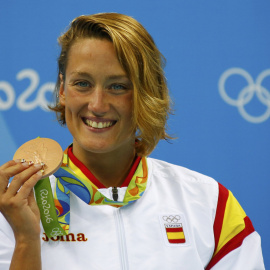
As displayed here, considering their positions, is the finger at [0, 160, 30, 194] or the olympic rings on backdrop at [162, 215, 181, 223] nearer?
the finger at [0, 160, 30, 194]

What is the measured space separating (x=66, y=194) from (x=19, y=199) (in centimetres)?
22

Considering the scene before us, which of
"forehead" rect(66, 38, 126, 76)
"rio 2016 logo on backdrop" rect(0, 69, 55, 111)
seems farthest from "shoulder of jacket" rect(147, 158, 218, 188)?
"rio 2016 logo on backdrop" rect(0, 69, 55, 111)

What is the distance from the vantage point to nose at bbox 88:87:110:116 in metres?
1.53

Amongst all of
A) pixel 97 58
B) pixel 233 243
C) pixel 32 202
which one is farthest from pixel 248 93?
pixel 32 202

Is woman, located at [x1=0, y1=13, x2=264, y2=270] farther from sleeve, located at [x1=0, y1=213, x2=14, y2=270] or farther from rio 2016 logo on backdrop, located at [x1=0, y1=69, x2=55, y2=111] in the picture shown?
rio 2016 logo on backdrop, located at [x1=0, y1=69, x2=55, y2=111]

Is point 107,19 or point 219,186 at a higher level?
point 107,19

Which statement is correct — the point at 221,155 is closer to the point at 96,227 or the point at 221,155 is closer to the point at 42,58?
the point at 42,58

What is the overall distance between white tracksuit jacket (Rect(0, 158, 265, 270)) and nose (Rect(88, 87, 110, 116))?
0.79ft

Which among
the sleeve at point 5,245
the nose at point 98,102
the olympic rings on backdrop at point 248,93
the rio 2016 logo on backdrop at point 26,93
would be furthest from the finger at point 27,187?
the olympic rings on backdrop at point 248,93

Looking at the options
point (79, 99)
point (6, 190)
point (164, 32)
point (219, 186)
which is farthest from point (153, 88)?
point (164, 32)

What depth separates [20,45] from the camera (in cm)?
260

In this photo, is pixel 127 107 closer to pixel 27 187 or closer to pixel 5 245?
pixel 27 187

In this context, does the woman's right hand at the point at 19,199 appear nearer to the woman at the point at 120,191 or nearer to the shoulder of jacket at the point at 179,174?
the woman at the point at 120,191

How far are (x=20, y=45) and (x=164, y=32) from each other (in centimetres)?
65
